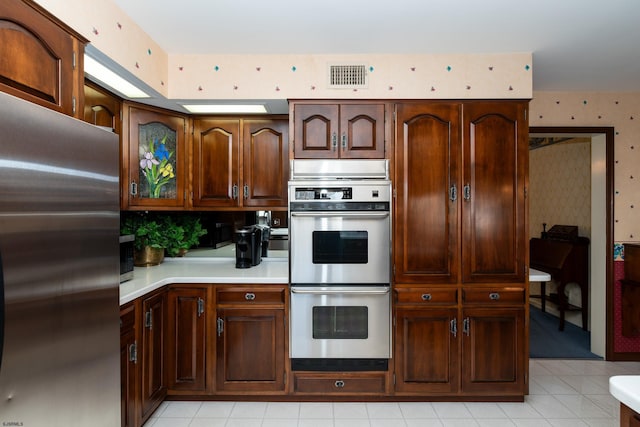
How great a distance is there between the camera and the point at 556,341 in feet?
12.8

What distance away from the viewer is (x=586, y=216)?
14.4ft

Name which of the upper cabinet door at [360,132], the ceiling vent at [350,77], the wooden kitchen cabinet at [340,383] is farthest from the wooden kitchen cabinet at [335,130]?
the wooden kitchen cabinet at [340,383]

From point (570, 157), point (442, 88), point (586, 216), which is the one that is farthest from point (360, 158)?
point (570, 157)

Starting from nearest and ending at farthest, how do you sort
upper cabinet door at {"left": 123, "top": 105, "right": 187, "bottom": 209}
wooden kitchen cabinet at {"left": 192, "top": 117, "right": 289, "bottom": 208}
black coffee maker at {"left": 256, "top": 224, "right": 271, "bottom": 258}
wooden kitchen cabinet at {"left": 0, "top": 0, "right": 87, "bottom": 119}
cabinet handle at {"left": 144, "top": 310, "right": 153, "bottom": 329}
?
wooden kitchen cabinet at {"left": 0, "top": 0, "right": 87, "bottom": 119}, cabinet handle at {"left": 144, "top": 310, "right": 153, "bottom": 329}, upper cabinet door at {"left": 123, "top": 105, "right": 187, "bottom": 209}, wooden kitchen cabinet at {"left": 192, "top": 117, "right": 289, "bottom": 208}, black coffee maker at {"left": 256, "top": 224, "right": 271, "bottom": 258}

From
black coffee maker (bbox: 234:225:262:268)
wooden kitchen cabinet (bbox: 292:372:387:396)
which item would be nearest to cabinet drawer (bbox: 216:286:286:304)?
black coffee maker (bbox: 234:225:262:268)

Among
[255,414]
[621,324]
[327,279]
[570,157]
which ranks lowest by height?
[255,414]

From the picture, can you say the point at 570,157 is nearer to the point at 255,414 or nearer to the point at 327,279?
the point at 327,279

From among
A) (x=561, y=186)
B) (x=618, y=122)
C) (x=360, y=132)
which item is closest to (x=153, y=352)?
(x=360, y=132)

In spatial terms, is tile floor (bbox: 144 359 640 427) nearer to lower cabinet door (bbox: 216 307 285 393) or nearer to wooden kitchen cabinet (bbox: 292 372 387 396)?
wooden kitchen cabinet (bbox: 292 372 387 396)

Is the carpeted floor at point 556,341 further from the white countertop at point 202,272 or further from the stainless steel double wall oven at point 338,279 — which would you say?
the white countertop at point 202,272

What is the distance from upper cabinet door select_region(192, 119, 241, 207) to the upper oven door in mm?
710

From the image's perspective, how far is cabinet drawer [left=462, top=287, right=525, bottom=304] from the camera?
2.58m

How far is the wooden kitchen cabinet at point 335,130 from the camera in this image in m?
2.62

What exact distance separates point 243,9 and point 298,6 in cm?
30
